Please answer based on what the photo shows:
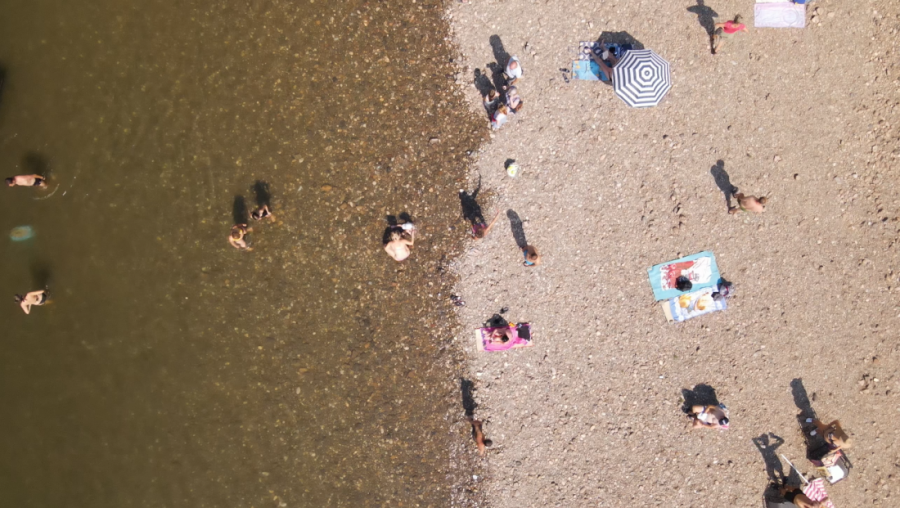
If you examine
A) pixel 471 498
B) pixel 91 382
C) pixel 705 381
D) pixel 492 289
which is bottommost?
pixel 471 498

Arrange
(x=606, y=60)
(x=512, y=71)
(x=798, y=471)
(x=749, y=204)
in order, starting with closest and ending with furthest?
1. (x=512, y=71)
2. (x=749, y=204)
3. (x=606, y=60)
4. (x=798, y=471)

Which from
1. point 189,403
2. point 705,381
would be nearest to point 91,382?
point 189,403

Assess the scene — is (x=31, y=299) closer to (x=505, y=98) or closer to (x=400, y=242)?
(x=400, y=242)

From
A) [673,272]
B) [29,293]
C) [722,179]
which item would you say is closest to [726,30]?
[722,179]

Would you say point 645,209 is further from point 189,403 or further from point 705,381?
point 189,403

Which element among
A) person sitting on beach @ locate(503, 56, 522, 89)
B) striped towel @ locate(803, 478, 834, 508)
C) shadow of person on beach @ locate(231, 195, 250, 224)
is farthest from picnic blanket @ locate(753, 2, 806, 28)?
shadow of person on beach @ locate(231, 195, 250, 224)

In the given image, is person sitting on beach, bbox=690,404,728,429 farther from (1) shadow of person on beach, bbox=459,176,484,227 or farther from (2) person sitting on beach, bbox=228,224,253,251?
(2) person sitting on beach, bbox=228,224,253,251
